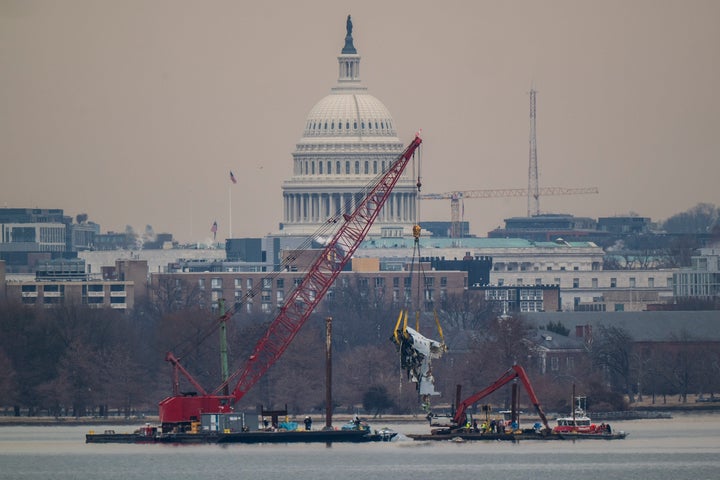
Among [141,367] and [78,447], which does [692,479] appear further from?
[141,367]

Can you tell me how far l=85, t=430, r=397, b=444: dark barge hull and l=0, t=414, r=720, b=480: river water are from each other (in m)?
1.02

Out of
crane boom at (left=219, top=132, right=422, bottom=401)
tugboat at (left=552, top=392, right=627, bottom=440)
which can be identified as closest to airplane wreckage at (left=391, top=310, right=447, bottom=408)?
tugboat at (left=552, top=392, right=627, bottom=440)

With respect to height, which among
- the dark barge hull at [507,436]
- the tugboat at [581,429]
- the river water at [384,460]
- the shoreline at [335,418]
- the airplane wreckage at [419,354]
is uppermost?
the airplane wreckage at [419,354]

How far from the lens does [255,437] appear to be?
162m

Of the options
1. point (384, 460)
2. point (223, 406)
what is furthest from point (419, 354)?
point (384, 460)

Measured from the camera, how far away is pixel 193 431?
6486 inches

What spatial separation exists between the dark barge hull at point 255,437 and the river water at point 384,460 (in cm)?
102

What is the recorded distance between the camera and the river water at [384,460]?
470ft

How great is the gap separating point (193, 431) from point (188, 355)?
26328 mm

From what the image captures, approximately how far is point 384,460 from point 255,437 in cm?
1452

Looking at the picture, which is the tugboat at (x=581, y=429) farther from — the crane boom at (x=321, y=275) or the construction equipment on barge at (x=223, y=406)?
the crane boom at (x=321, y=275)

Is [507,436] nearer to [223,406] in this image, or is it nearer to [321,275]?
[223,406]

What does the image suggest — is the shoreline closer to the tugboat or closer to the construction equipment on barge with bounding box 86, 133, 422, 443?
the construction equipment on barge with bounding box 86, 133, 422, 443

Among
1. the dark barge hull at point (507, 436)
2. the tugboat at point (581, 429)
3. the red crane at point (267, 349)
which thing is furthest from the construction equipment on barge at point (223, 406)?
the tugboat at point (581, 429)
